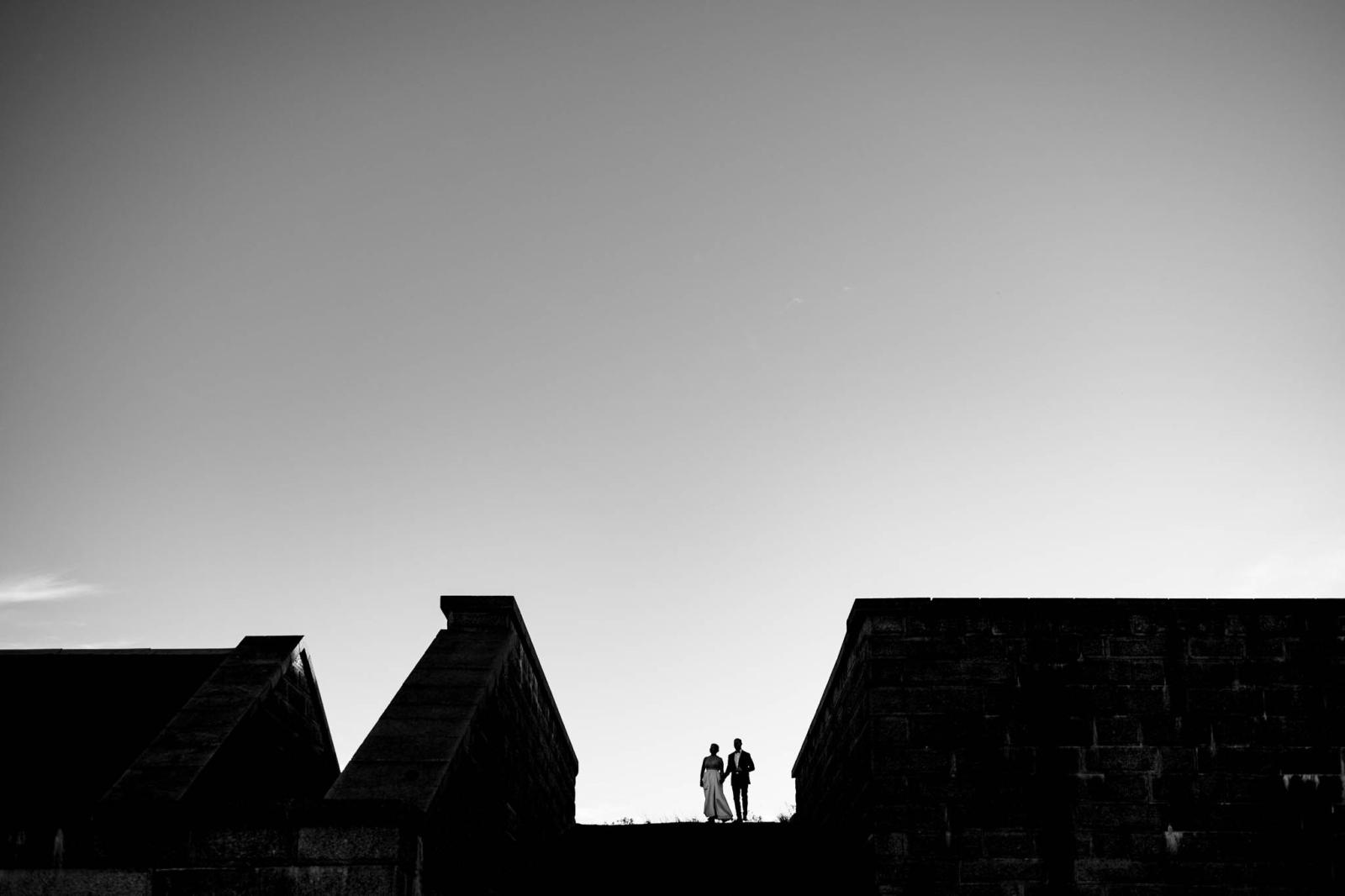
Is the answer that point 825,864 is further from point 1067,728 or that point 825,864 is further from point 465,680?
point 465,680

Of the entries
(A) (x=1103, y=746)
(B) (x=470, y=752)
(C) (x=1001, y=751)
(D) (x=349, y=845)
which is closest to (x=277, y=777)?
(B) (x=470, y=752)

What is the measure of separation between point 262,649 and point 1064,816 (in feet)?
23.7

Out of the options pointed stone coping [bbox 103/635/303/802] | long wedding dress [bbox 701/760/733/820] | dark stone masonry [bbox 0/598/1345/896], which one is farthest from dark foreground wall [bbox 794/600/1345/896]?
long wedding dress [bbox 701/760/733/820]

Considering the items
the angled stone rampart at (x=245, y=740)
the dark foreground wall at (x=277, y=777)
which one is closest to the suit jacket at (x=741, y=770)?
the dark foreground wall at (x=277, y=777)

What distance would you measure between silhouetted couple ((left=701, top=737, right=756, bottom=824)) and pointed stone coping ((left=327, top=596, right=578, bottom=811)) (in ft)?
19.7

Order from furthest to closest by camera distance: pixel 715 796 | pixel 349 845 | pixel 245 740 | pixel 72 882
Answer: pixel 715 796
pixel 245 740
pixel 72 882
pixel 349 845

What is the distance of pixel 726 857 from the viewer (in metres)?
10.3

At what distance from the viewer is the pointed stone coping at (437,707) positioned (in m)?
6.54

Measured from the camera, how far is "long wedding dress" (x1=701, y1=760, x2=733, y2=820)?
49.6ft

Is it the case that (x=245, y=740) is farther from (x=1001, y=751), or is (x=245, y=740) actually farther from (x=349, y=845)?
(x=1001, y=751)

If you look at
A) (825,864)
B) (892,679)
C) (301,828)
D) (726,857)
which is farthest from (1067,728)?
(301,828)

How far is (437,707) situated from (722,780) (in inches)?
337

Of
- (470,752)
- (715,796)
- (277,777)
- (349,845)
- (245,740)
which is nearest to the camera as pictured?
(349,845)

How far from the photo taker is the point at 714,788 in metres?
15.2
